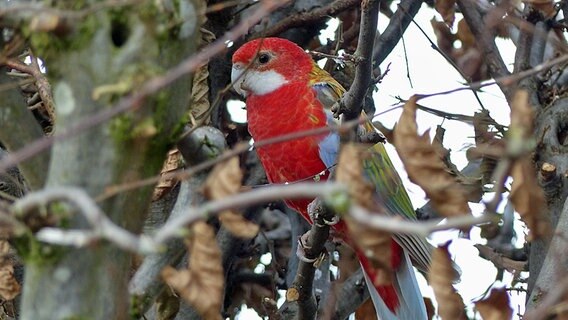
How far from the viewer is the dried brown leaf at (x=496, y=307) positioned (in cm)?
224

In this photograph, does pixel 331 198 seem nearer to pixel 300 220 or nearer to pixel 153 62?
pixel 153 62

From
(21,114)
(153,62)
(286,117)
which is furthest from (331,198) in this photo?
(286,117)

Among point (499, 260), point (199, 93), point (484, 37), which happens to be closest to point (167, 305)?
point (199, 93)

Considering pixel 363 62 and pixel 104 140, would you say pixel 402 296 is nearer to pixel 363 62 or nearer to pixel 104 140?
pixel 363 62

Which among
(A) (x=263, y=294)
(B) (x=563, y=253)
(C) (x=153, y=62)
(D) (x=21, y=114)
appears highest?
(C) (x=153, y=62)

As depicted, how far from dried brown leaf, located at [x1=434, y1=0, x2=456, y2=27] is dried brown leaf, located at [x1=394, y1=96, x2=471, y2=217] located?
2.02 meters

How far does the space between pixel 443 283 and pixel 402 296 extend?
1606 millimetres

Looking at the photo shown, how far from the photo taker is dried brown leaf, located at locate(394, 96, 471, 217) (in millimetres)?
1760

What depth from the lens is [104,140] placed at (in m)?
1.66

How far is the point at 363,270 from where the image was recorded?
355 centimetres

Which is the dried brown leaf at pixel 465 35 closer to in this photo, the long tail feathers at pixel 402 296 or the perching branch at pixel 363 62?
the long tail feathers at pixel 402 296

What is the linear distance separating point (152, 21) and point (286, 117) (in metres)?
1.83

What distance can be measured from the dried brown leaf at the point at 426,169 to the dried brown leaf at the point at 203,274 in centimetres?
41

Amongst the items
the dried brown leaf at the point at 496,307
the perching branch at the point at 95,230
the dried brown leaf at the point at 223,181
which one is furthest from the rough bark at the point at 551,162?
the perching branch at the point at 95,230
